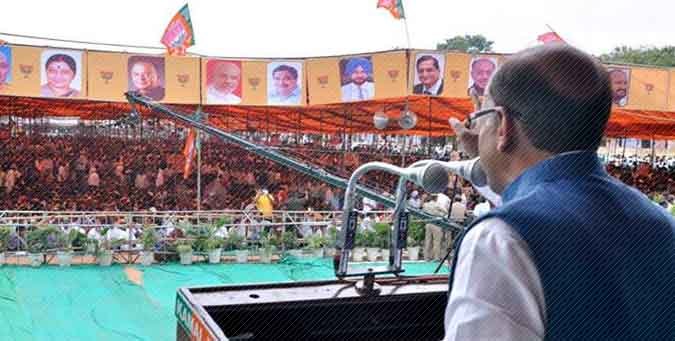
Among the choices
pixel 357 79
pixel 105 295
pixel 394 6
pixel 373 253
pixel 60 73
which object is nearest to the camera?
pixel 105 295

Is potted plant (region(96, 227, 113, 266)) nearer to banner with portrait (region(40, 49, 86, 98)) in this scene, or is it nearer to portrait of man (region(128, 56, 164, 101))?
portrait of man (region(128, 56, 164, 101))

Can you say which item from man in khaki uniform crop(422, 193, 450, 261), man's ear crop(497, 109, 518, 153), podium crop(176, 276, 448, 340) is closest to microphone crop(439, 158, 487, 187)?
man's ear crop(497, 109, 518, 153)

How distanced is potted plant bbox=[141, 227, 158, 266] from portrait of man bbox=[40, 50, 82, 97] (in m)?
2.67

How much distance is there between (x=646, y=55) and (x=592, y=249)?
4487cm

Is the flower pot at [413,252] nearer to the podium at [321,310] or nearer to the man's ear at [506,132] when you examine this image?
the podium at [321,310]

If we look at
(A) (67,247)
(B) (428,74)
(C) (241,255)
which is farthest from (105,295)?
(B) (428,74)

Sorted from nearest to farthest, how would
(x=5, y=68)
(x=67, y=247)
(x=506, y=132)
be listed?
(x=506, y=132), (x=67, y=247), (x=5, y=68)

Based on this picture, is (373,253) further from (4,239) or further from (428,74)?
(4,239)

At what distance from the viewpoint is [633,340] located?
2.60 ft

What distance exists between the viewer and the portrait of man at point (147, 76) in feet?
31.6

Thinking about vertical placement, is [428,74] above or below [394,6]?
below

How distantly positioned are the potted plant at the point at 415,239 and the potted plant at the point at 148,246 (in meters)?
3.56

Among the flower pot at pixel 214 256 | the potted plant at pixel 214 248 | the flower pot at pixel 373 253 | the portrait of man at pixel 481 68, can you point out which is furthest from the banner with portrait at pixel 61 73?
the portrait of man at pixel 481 68

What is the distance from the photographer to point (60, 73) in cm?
957
